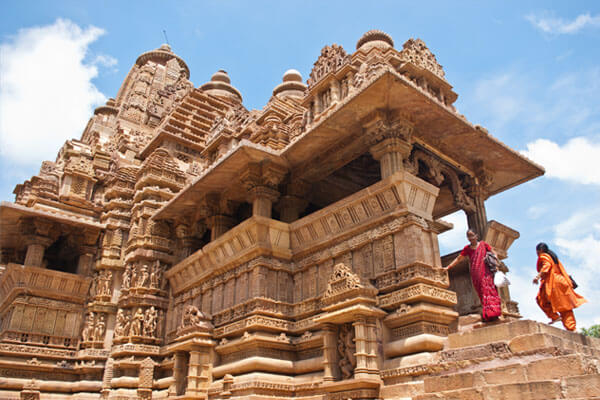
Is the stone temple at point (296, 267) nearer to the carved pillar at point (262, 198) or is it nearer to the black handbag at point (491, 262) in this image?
the carved pillar at point (262, 198)

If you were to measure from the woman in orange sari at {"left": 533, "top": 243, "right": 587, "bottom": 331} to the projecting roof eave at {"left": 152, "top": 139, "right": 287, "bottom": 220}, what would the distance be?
264 inches

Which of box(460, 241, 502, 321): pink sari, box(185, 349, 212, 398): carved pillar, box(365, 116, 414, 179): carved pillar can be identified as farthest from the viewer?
box(185, 349, 212, 398): carved pillar

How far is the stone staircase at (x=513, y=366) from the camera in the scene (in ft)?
19.6

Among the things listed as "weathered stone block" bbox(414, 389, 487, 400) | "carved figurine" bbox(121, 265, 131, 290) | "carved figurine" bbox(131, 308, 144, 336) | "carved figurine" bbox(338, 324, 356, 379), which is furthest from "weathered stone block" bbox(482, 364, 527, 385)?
"carved figurine" bbox(121, 265, 131, 290)

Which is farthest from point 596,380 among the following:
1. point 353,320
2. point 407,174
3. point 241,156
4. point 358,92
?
point 241,156

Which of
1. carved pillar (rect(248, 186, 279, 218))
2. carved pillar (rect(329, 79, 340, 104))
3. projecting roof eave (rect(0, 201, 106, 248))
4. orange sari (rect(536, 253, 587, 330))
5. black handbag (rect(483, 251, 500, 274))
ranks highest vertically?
carved pillar (rect(329, 79, 340, 104))

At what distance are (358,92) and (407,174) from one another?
1.98m

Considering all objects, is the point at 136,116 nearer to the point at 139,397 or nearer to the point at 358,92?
the point at 139,397

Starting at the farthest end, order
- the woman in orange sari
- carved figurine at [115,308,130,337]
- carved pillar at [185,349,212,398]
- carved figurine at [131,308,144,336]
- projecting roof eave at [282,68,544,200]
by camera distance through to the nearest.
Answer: carved figurine at [115,308,130,337] → carved figurine at [131,308,144,336] → carved pillar at [185,349,212,398] → projecting roof eave at [282,68,544,200] → the woman in orange sari

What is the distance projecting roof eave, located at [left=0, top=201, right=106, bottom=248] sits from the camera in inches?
676

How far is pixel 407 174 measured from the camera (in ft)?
33.9

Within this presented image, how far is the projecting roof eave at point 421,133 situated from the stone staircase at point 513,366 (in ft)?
15.7

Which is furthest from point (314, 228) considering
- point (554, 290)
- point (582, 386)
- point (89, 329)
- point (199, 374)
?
point (89, 329)

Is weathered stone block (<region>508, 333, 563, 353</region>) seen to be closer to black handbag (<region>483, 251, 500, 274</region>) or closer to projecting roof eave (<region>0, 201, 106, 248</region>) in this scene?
black handbag (<region>483, 251, 500, 274</region>)
